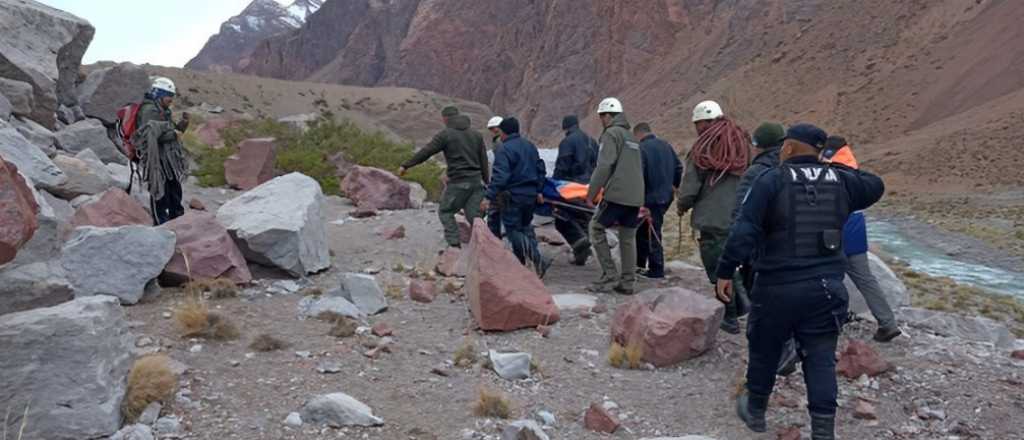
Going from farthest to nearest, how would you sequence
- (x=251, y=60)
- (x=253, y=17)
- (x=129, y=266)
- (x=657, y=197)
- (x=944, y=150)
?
(x=253, y=17) < (x=251, y=60) < (x=944, y=150) < (x=657, y=197) < (x=129, y=266)

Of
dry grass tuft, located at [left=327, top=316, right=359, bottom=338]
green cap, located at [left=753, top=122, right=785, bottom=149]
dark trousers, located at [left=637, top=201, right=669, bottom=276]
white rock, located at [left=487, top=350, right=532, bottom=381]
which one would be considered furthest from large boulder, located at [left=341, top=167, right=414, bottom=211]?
green cap, located at [left=753, top=122, right=785, bottom=149]

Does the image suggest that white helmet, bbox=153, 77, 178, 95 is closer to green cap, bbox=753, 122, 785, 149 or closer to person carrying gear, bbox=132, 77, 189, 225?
person carrying gear, bbox=132, 77, 189, 225

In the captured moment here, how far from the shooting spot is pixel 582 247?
904 cm

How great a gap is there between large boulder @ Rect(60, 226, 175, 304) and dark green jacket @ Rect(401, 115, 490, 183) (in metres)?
3.10

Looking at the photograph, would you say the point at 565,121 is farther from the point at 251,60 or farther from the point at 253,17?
the point at 253,17

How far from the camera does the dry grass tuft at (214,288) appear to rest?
265 inches

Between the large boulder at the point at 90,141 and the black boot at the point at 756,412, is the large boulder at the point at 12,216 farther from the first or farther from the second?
the large boulder at the point at 90,141

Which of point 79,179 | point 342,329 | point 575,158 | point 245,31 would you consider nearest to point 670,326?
point 342,329

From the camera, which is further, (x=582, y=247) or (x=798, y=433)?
(x=582, y=247)

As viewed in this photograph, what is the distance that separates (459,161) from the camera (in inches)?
356

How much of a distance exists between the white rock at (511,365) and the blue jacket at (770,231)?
5.56 ft

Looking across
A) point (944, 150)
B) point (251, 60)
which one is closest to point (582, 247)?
point (944, 150)

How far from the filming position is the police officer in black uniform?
14.4ft

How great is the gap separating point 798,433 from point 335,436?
2.64 m
